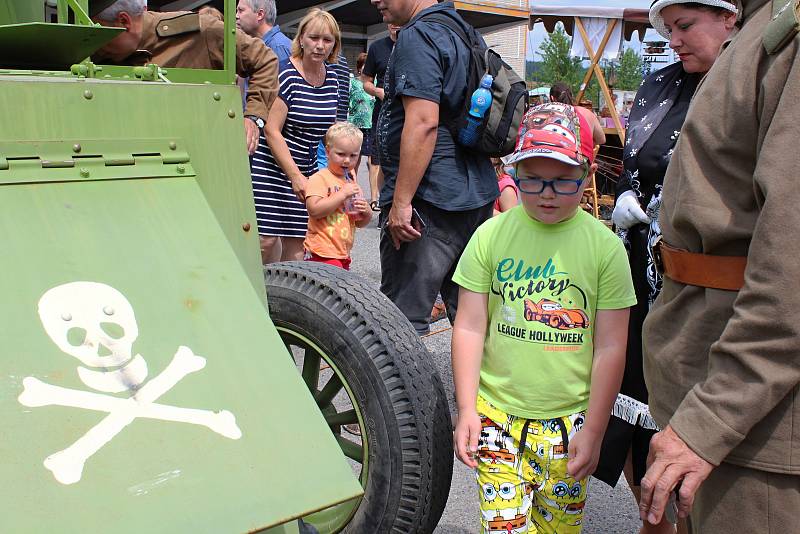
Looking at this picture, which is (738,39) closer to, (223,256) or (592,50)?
(223,256)

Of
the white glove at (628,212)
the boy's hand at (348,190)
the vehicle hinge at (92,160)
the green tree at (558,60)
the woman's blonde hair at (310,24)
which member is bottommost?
the green tree at (558,60)

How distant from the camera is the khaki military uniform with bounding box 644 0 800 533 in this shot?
1.43m

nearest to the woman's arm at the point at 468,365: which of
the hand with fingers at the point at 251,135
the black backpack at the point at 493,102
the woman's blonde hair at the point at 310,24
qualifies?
the black backpack at the point at 493,102

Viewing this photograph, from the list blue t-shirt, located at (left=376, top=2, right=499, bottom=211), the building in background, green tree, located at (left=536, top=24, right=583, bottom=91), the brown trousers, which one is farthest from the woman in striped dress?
green tree, located at (left=536, top=24, right=583, bottom=91)

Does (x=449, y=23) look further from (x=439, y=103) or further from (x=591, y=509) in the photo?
(x=591, y=509)

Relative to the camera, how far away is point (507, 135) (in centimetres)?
345

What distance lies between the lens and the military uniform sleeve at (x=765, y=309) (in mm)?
1417

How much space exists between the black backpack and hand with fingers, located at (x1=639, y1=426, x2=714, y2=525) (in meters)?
2.04

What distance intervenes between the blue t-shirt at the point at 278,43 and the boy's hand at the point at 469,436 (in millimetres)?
2977

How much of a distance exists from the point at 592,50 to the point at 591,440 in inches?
425

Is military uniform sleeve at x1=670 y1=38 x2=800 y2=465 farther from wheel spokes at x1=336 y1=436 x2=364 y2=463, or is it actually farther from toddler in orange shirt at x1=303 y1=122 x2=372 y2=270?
toddler in orange shirt at x1=303 y1=122 x2=372 y2=270

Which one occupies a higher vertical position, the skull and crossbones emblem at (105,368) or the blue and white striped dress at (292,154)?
the skull and crossbones emblem at (105,368)

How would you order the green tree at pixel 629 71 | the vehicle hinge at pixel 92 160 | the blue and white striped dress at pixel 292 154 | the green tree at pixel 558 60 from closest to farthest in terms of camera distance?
the vehicle hinge at pixel 92 160
the blue and white striped dress at pixel 292 154
the green tree at pixel 558 60
the green tree at pixel 629 71

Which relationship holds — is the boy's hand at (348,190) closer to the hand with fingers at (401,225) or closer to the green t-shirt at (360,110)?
the hand with fingers at (401,225)
